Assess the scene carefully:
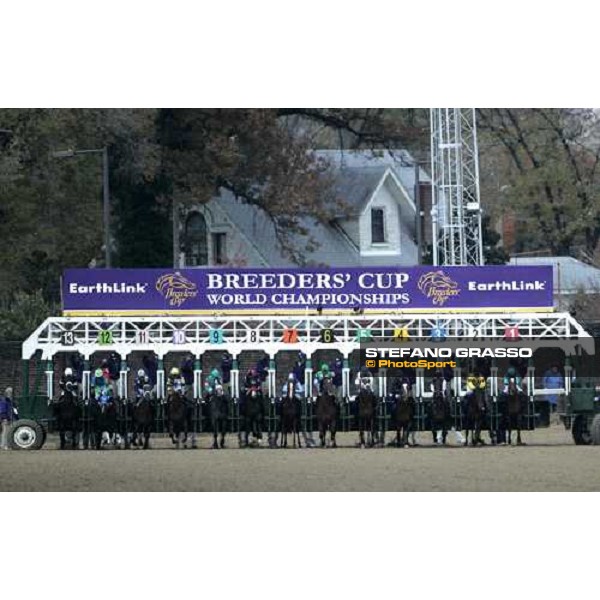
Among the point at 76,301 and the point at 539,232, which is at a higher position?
the point at 539,232

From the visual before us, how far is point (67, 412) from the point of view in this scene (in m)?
36.7

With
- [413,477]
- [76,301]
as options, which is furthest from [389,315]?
[413,477]

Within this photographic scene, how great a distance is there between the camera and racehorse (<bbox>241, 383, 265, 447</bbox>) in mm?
36000

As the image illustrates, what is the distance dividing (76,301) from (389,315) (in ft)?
19.3

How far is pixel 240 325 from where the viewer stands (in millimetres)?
42531

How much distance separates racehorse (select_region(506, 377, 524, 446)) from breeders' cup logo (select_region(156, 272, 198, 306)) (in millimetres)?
6868

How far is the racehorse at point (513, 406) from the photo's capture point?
3626cm

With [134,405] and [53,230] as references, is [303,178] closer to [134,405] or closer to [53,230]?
[53,230]

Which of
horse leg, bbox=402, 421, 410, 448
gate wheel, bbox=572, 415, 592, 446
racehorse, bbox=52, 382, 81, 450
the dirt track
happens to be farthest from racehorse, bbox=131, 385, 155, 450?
gate wheel, bbox=572, 415, 592, 446

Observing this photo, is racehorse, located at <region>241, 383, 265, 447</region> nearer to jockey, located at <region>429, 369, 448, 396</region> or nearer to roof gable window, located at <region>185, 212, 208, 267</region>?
jockey, located at <region>429, 369, 448, 396</region>

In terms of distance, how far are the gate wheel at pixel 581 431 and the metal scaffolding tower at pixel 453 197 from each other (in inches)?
474

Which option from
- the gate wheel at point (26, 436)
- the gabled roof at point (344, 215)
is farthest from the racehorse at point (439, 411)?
the gabled roof at point (344, 215)

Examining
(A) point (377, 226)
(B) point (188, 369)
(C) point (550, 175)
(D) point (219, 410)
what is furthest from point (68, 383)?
(C) point (550, 175)

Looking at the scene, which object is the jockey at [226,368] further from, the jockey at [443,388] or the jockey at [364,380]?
the jockey at [443,388]
